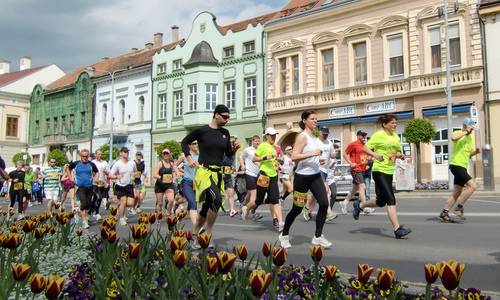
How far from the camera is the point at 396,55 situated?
27.8 m

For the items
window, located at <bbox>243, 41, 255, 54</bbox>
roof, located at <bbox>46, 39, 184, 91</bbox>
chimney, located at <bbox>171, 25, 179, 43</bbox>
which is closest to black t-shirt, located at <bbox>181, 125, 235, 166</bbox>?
window, located at <bbox>243, 41, 255, 54</bbox>

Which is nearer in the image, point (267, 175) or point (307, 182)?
point (307, 182)

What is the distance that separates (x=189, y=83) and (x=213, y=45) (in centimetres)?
341

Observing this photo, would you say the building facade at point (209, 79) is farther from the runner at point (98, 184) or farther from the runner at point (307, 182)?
the runner at point (307, 182)

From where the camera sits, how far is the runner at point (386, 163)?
305 inches

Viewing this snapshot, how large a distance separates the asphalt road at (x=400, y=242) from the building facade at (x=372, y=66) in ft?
50.6

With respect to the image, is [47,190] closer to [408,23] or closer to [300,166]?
[300,166]

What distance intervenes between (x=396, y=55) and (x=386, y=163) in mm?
21309

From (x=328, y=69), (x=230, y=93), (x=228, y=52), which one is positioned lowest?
(x=230, y=93)

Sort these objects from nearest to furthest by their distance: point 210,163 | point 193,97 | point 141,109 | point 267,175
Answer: point 210,163 → point 267,175 → point 193,97 → point 141,109

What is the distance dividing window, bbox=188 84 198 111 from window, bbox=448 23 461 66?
1811 cm

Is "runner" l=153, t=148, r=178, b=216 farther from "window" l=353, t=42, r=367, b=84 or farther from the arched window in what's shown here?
the arched window

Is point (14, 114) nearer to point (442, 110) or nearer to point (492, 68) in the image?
point (442, 110)

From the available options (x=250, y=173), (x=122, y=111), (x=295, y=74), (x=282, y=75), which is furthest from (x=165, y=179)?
(x=122, y=111)
